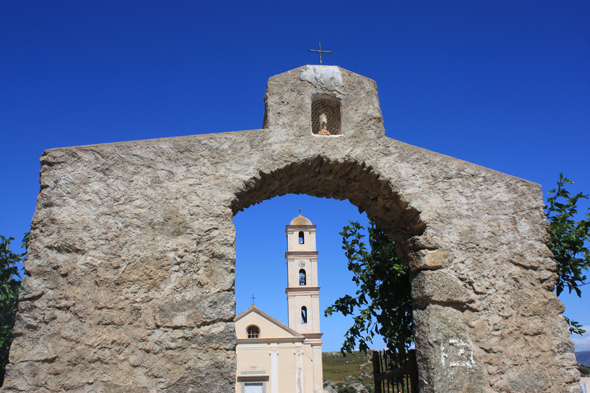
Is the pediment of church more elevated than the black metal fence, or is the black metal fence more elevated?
the pediment of church

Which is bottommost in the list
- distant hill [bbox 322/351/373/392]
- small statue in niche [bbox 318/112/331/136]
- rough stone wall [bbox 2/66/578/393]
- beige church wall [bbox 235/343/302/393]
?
distant hill [bbox 322/351/373/392]

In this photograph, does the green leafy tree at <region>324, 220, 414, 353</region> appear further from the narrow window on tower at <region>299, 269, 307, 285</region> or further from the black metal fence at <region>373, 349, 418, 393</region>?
the narrow window on tower at <region>299, 269, 307, 285</region>

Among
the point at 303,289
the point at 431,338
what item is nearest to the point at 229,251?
the point at 431,338

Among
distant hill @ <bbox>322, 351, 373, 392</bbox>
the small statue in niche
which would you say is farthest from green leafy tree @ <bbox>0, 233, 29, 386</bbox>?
distant hill @ <bbox>322, 351, 373, 392</bbox>

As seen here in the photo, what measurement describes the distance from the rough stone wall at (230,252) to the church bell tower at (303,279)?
2318 centimetres

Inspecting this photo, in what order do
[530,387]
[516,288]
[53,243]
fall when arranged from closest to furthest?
[53,243]
[530,387]
[516,288]

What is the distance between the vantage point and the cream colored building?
2494 cm

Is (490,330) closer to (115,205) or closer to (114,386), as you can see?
(114,386)

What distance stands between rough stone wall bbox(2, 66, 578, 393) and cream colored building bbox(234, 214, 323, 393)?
73.1 ft

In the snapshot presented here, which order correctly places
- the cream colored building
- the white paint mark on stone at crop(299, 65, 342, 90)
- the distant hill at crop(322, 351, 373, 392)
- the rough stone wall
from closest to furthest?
1. the rough stone wall
2. the white paint mark on stone at crop(299, 65, 342, 90)
3. the cream colored building
4. the distant hill at crop(322, 351, 373, 392)

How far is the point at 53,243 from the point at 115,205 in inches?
21.1

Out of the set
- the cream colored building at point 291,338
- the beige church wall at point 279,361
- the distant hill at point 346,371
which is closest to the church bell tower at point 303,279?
the cream colored building at point 291,338

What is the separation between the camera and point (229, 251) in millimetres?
3721

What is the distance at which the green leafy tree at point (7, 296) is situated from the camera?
225 inches
